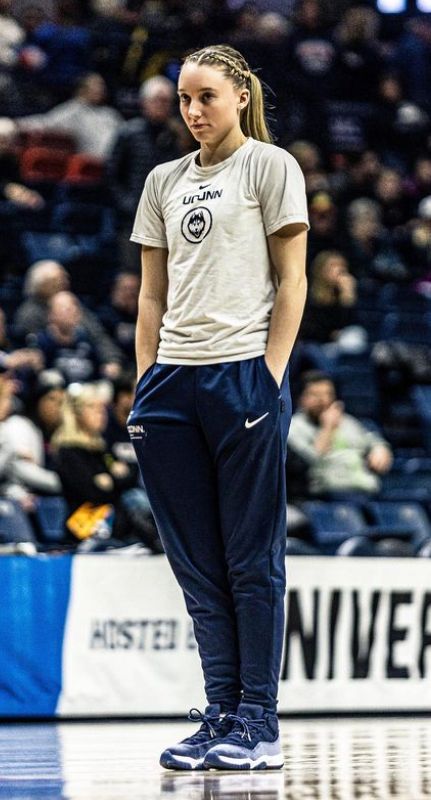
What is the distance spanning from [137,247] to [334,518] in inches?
116

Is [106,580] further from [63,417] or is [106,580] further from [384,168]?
[384,168]

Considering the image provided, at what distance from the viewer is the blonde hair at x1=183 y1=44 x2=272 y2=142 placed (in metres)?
3.69

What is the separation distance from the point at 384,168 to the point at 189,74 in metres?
9.92

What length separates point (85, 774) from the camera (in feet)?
11.4

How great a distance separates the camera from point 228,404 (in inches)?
142

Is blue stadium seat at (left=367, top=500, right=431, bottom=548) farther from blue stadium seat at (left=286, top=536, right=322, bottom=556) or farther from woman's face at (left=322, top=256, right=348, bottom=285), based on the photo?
woman's face at (left=322, top=256, right=348, bottom=285)

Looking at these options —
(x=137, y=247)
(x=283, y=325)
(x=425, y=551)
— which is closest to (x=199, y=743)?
(x=283, y=325)

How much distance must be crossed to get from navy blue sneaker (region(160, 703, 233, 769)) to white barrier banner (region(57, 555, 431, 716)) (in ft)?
8.06

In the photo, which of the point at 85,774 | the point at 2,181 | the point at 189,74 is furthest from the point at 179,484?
the point at 2,181

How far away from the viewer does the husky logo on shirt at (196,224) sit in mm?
3650

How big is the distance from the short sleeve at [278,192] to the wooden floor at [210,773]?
130cm

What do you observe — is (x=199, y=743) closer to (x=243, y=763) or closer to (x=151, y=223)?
(x=243, y=763)

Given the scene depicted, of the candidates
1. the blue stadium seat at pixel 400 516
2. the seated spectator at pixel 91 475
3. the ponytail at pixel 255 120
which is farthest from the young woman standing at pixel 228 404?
the blue stadium seat at pixel 400 516

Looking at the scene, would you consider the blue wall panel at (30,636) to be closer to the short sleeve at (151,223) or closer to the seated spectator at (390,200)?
the short sleeve at (151,223)
